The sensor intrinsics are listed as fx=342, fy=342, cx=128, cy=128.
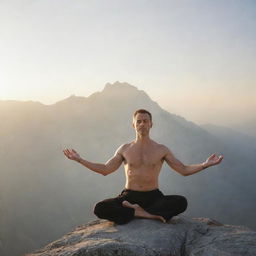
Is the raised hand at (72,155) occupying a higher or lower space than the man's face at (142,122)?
lower

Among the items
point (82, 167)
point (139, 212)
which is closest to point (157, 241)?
point (139, 212)

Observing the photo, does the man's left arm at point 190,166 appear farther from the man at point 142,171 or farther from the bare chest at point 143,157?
the bare chest at point 143,157

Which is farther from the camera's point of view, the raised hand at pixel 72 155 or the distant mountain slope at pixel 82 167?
the distant mountain slope at pixel 82 167

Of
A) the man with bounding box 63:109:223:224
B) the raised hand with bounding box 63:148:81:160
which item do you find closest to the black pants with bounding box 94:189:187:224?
the man with bounding box 63:109:223:224

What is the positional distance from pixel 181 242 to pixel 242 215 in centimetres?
10589

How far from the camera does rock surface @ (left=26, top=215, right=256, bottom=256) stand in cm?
483

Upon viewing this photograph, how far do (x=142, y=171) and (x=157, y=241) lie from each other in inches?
68.5

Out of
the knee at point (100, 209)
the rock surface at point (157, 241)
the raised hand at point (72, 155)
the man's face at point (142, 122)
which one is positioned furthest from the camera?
the man's face at point (142, 122)

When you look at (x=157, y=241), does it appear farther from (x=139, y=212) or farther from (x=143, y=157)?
(x=143, y=157)

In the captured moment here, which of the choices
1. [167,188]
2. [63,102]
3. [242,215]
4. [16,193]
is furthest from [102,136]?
[242,215]

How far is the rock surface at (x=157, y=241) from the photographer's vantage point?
4.83 m

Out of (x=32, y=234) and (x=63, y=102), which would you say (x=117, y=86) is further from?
(x=32, y=234)

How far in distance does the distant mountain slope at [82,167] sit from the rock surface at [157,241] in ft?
276

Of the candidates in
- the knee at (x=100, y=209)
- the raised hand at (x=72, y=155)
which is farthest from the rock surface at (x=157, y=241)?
Answer: the raised hand at (x=72, y=155)
